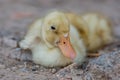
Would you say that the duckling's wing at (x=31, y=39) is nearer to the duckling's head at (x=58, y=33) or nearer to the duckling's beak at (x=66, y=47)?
the duckling's head at (x=58, y=33)

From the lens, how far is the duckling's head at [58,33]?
2.57 metres

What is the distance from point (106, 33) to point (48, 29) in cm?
98

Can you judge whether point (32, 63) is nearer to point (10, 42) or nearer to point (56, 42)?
point (56, 42)

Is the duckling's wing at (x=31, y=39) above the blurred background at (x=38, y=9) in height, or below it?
below

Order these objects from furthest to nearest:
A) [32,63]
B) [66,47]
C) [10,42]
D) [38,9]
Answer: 1. [38,9]
2. [10,42]
3. [32,63]
4. [66,47]

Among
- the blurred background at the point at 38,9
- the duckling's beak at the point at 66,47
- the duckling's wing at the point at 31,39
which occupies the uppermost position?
the blurred background at the point at 38,9

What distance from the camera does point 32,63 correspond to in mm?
2723

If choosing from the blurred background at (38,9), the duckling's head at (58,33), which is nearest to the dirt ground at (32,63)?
the blurred background at (38,9)

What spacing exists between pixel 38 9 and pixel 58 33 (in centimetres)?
202

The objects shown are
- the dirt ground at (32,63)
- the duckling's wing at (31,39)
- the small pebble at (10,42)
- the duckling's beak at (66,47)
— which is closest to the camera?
the dirt ground at (32,63)

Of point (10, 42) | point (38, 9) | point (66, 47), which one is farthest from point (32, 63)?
point (38, 9)

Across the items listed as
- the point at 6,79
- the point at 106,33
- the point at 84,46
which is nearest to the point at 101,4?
the point at 106,33

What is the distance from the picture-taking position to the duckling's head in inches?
101

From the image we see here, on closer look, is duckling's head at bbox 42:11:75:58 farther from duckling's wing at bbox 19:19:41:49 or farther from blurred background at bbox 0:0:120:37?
blurred background at bbox 0:0:120:37
